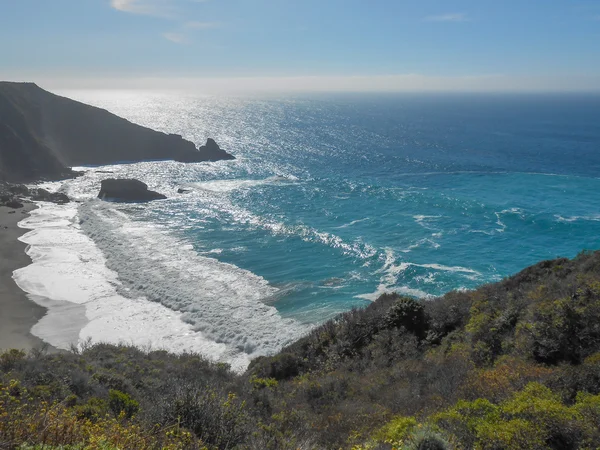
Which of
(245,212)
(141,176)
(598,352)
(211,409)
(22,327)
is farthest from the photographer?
(141,176)

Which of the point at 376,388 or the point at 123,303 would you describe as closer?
the point at 376,388

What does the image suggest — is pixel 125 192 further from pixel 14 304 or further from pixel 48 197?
pixel 14 304

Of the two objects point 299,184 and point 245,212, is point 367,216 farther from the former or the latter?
point 299,184

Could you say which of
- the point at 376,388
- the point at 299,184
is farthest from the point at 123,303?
the point at 299,184

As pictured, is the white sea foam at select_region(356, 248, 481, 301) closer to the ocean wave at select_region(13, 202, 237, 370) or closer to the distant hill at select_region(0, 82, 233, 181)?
A: the ocean wave at select_region(13, 202, 237, 370)

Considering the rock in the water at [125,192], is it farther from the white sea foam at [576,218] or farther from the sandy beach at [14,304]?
the white sea foam at [576,218]

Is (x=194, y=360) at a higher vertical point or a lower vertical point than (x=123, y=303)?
higher

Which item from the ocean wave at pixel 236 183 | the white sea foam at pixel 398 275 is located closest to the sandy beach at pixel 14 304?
the white sea foam at pixel 398 275
